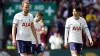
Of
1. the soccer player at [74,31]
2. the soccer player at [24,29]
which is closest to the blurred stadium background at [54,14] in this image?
the soccer player at [74,31]

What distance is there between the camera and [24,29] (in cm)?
1377

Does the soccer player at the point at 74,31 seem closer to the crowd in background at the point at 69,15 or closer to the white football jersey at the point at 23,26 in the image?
the white football jersey at the point at 23,26

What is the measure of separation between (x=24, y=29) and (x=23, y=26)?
99mm

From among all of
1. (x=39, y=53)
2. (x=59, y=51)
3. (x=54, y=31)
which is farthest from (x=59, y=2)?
(x=39, y=53)

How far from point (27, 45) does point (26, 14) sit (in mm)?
980

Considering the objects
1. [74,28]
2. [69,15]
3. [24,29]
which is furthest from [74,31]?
[69,15]

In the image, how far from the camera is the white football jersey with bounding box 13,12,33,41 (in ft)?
45.0

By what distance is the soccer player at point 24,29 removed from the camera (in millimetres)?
13672

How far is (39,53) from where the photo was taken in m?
16.2

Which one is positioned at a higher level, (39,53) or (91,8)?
(91,8)

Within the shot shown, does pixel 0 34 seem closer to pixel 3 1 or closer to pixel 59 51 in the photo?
pixel 3 1

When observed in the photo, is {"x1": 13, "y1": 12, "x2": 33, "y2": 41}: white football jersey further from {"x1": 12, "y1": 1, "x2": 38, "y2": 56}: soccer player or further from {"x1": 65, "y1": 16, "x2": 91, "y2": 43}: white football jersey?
{"x1": 65, "y1": 16, "x2": 91, "y2": 43}: white football jersey

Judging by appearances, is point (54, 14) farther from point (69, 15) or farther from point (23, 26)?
point (23, 26)

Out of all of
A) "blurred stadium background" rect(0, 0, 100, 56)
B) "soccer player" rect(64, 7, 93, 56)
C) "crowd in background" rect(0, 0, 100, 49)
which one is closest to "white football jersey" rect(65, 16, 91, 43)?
"soccer player" rect(64, 7, 93, 56)
